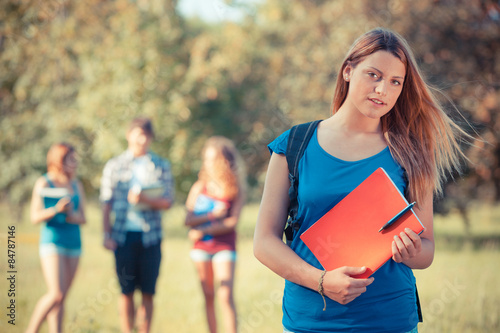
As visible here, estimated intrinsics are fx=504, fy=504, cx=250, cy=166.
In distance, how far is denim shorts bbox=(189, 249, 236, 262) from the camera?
446 cm

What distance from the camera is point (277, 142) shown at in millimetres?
1749

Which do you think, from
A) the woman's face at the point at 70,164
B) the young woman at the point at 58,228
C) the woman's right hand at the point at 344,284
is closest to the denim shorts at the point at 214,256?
the young woman at the point at 58,228

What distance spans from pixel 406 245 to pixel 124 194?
3369 millimetres

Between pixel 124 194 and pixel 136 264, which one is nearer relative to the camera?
pixel 136 264

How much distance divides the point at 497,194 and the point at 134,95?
367 inches

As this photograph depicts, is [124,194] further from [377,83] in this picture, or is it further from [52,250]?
[377,83]

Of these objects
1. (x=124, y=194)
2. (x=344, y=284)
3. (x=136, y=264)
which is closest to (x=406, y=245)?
(x=344, y=284)

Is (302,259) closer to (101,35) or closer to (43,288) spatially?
(43,288)

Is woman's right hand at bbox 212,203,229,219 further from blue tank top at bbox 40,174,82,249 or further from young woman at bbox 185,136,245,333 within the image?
blue tank top at bbox 40,174,82,249

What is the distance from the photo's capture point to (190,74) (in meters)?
12.4

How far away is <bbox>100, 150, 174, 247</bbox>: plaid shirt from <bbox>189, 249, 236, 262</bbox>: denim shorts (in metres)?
0.37

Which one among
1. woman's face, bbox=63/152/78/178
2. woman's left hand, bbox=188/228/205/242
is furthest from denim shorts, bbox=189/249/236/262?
woman's face, bbox=63/152/78/178

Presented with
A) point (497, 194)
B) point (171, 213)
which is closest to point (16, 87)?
point (171, 213)

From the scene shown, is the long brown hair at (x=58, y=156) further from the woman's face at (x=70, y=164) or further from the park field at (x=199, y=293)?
the park field at (x=199, y=293)
